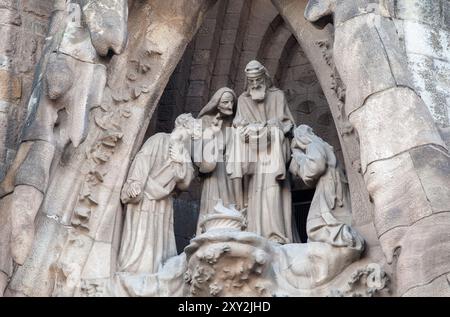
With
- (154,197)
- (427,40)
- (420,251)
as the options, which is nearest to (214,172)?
(154,197)

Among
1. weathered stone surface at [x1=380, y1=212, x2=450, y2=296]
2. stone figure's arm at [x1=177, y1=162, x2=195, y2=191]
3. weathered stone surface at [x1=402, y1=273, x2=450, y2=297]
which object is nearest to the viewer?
weathered stone surface at [x1=402, y1=273, x2=450, y2=297]

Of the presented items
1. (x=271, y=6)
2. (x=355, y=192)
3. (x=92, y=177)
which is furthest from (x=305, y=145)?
(x=271, y=6)

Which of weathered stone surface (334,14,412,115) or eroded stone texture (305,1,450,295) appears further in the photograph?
weathered stone surface (334,14,412,115)

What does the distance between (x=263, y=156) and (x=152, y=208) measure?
86 cm

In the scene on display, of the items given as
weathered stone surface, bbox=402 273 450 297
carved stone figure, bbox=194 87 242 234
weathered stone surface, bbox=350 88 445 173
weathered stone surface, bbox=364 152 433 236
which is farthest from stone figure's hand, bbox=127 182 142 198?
weathered stone surface, bbox=402 273 450 297

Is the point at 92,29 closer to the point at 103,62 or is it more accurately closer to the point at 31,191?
the point at 103,62

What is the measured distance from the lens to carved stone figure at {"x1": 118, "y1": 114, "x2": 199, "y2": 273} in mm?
12109

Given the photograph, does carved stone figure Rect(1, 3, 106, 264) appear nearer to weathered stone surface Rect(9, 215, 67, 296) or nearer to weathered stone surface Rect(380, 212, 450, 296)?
weathered stone surface Rect(9, 215, 67, 296)

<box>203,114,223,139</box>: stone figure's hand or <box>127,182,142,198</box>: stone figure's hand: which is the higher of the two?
<box>203,114,223,139</box>: stone figure's hand

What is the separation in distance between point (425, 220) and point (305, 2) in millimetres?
2669

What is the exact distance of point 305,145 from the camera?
12.2 m

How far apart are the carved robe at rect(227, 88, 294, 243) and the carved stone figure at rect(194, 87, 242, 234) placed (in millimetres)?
111

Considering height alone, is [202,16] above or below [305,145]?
above

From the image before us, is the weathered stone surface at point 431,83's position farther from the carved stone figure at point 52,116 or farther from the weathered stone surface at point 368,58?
the carved stone figure at point 52,116
